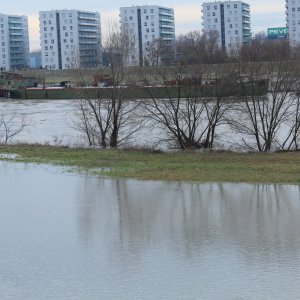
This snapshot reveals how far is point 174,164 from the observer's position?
52.9 feet

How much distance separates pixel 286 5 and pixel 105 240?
181231 millimetres

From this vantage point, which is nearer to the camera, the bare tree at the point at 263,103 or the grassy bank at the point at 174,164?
the grassy bank at the point at 174,164

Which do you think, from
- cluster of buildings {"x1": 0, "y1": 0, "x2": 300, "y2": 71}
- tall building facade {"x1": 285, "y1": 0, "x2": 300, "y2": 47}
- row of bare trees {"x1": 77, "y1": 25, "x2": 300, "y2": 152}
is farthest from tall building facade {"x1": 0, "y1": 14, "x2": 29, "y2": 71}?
row of bare trees {"x1": 77, "y1": 25, "x2": 300, "y2": 152}

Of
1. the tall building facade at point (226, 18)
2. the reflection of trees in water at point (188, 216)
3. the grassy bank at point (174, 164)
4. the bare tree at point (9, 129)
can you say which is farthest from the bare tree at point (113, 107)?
the tall building facade at point (226, 18)

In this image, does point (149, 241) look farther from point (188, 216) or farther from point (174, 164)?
point (174, 164)

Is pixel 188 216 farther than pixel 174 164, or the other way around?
pixel 174 164

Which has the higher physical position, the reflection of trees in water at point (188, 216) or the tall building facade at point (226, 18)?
the tall building facade at point (226, 18)

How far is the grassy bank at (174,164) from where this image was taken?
13.5 m

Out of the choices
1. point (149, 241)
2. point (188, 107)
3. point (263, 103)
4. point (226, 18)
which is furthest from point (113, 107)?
point (226, 18)

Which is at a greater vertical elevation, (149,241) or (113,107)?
(113,107)

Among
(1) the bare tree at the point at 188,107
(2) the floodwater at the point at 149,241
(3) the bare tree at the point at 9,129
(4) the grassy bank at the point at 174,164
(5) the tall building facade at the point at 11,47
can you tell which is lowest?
(2) the floodwater at the point at 149,241

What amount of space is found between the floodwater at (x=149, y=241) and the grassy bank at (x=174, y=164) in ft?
3.60

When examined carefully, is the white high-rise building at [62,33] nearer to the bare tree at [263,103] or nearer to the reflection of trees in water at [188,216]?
the bare tree at [263,103]

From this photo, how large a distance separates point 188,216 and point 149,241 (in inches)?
67.0
